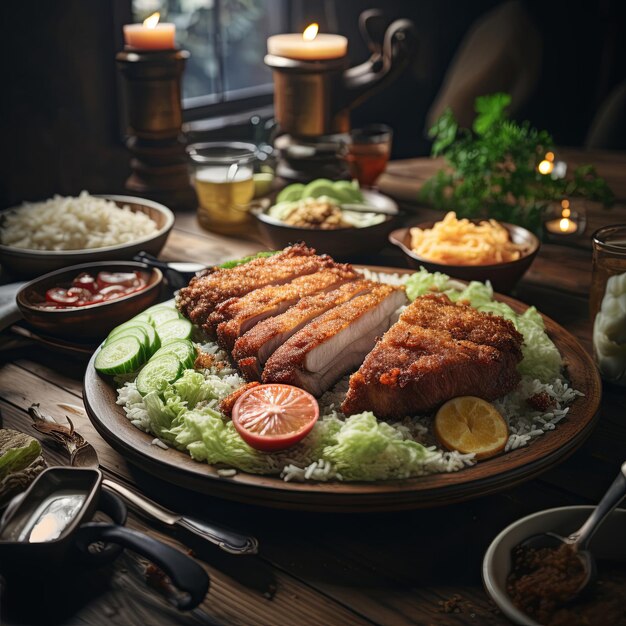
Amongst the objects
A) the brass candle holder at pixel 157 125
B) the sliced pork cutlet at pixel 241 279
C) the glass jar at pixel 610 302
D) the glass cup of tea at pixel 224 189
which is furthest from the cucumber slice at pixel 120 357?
the brass candle holder at pixel 157 125

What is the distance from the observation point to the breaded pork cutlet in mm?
2637

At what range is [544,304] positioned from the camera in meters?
3.26

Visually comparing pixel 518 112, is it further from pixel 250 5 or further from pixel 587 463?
pixel 587 463

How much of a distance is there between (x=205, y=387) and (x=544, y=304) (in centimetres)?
175

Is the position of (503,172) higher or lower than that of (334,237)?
higher

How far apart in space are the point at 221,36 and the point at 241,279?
3994 mm

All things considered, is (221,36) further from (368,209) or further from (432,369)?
(432,369)

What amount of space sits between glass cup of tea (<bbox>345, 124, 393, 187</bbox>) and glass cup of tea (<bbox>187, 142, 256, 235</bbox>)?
2.15ft

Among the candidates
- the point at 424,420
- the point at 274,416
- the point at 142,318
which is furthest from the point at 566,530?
the point at 142,318

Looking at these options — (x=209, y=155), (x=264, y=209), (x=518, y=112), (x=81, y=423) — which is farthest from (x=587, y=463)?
(x=518, y=112)

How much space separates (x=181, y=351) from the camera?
242 centimetres

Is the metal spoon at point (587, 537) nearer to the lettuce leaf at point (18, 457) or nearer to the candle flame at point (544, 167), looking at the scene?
the lettuce leaf at point (18, 457)

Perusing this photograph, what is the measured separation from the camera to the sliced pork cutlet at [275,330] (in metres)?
2.32

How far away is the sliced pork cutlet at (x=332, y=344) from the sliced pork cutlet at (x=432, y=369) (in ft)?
0.50
